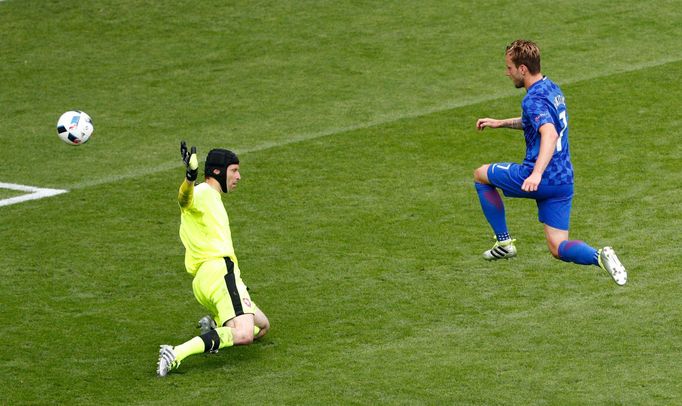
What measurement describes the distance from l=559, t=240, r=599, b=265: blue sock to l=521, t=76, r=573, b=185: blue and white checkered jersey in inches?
20.5

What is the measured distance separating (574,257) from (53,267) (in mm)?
5344

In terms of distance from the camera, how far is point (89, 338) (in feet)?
35.9

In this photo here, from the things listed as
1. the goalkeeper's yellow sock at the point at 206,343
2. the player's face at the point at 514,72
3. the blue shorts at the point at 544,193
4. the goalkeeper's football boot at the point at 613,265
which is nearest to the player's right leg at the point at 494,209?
the blue shorts at the point at 544,193

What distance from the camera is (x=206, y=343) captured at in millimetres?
10117

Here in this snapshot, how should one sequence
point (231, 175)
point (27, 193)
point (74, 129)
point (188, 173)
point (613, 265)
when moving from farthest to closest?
1. point (27, 193)
2. point (74, 129)
3. point (231, 175)
4. point (613, 265)
5. point (188, 173)

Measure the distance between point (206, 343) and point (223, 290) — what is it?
19.7 inches

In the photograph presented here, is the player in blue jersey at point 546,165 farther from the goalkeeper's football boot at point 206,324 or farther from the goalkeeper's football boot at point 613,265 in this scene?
the goalkeeper's football boot at point 206,324

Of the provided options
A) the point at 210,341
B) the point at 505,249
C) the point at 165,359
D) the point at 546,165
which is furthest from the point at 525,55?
the point at 165,359

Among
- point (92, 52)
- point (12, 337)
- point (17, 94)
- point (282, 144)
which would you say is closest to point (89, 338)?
point (12, 337)

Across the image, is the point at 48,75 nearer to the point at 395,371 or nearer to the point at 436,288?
the point at 436,288

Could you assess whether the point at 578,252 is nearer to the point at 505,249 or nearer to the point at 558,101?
the point at 505,249

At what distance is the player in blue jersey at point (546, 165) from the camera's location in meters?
10.3

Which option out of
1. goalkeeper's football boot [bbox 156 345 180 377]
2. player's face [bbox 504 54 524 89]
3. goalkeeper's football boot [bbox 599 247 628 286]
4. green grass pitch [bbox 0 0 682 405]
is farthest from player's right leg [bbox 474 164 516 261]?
goalkeeper's football boot [bbox 156 345 180 377]

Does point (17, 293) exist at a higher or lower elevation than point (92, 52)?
lower
